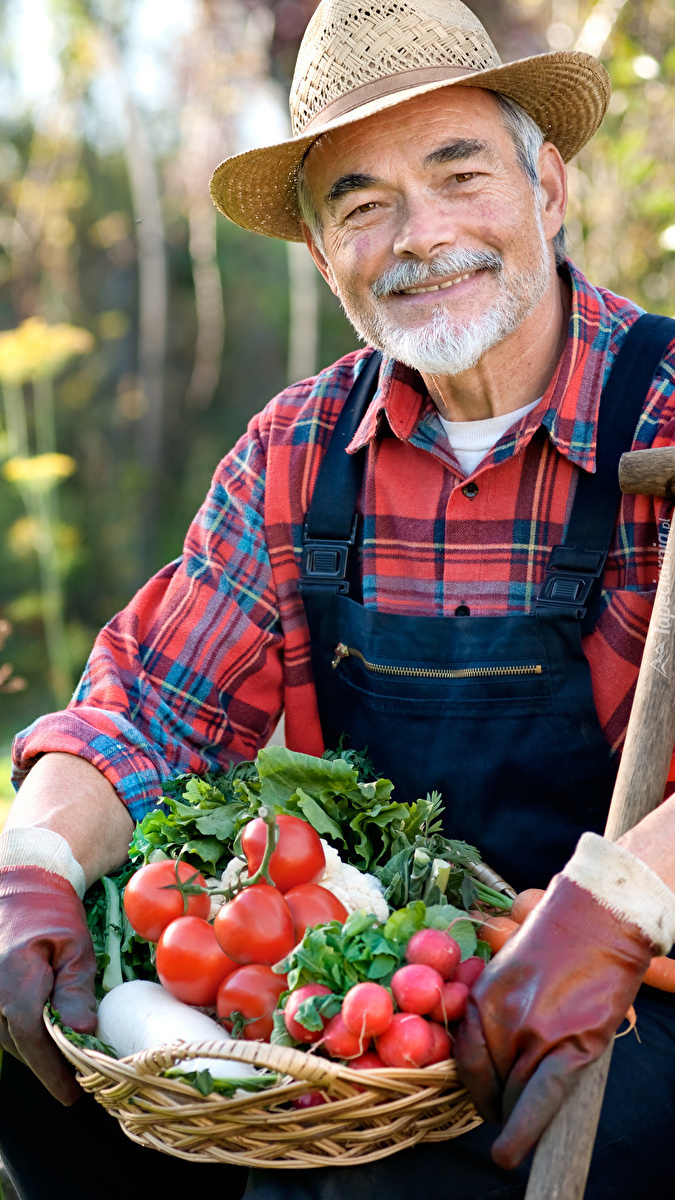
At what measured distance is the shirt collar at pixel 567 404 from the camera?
89.6 inches

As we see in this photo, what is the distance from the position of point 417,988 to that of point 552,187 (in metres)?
1.74

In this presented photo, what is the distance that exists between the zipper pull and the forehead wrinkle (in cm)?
100

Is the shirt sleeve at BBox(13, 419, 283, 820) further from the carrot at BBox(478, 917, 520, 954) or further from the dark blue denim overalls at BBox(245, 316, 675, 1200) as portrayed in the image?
the carrot at BBox(478, 917, 520, 954)

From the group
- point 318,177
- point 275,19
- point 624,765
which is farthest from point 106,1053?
point 275,19

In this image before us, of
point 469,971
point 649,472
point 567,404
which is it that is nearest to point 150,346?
point 567,404

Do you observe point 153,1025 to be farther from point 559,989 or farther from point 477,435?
point 477,435

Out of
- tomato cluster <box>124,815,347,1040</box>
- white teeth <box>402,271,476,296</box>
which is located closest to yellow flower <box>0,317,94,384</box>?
white teeth <box>402,271,476,296</box>

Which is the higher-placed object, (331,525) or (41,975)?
(331,525)

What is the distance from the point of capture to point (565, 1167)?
1561mm

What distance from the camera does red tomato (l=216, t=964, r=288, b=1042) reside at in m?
1.72

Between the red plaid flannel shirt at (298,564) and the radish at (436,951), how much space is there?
68cm

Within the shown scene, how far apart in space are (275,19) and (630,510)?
15.2ft

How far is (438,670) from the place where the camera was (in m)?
2.30

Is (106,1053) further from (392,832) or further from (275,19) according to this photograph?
(275,19)
